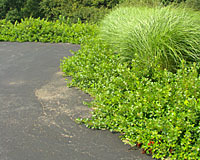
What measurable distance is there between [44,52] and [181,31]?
147 inches

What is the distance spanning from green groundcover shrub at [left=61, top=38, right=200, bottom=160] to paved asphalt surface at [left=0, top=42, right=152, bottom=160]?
0.49 ft

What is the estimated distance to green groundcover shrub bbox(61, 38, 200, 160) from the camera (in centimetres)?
298

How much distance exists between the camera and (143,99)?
3.55 m

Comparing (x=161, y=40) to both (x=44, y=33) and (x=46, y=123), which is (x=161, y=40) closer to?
(x=46, y=123)

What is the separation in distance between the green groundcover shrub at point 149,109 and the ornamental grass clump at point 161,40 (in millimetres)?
362

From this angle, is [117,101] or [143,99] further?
[117,101]

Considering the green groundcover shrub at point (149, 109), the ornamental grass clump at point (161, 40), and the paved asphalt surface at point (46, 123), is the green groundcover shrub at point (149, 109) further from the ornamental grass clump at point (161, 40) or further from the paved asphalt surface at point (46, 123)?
the ornamental grass clump at point (161, 40)

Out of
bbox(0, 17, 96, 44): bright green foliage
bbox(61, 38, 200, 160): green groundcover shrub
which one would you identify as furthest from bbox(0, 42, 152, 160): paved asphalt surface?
bbox(0, 17, 96, 44): bright green foliage

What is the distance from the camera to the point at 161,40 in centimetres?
462

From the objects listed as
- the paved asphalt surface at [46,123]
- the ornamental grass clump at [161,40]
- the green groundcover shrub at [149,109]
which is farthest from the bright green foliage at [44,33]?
the green groundcover shrub at [149,109]

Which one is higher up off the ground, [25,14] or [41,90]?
[25,14]

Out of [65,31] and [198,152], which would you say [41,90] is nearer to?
[198,152]

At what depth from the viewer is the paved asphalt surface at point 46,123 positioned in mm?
3113

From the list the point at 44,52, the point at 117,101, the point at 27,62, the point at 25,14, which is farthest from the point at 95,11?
the point at 117,101
